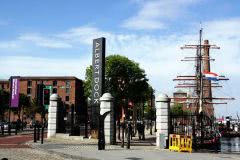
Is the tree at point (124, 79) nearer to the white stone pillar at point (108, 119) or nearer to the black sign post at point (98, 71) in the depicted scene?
the black sign post at point (98, 71)

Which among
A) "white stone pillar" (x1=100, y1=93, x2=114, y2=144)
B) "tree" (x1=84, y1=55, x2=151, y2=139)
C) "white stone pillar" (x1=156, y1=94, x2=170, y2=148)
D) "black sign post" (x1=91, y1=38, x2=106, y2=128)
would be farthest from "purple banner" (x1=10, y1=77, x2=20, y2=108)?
"tree" (x1=84, y1=55, x2=151, y2=139)

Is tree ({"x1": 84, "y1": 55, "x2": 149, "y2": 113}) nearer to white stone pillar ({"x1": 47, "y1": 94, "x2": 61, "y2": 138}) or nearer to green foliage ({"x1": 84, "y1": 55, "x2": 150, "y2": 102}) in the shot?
green foliage ({"x1": 84, "y1": 55, "x2": 150, "y2": 102})

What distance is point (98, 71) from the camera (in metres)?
31.9

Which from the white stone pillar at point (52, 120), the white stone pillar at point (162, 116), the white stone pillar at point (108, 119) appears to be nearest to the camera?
the white stone pillar at point (162, 116)

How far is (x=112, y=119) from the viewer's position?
2714 centimetres

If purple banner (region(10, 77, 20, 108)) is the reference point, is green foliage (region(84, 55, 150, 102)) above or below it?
above

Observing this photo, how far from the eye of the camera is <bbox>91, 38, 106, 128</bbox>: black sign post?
31344mm

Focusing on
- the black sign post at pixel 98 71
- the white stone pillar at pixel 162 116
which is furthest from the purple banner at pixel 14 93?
the white stone pillar at pixel 162 116

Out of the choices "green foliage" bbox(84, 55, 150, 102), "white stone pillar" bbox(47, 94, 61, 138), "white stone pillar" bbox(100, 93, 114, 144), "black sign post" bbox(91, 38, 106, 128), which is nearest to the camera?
"white stone pillar" bbox(100, 93, 114, 144)

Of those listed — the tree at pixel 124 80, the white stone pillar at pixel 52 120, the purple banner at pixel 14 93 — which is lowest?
the white stone pillar at pixel 52 120

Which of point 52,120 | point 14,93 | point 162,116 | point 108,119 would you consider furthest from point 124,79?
point 162,116

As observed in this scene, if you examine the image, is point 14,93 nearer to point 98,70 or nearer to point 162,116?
point 98,70

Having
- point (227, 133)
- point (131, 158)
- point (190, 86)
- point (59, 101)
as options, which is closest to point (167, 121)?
point (131, 158)

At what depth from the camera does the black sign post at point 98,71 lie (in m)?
31.3
